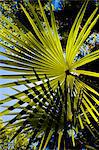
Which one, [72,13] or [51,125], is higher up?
[72,13]

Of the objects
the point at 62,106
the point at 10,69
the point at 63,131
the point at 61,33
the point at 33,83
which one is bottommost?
the point at 63,131

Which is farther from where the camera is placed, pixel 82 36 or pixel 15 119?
pixel 82 36

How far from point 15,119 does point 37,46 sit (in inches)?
34.2

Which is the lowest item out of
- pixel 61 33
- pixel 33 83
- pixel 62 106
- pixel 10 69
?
pixel 62 106

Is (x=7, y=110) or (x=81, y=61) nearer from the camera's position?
(x=7, y=110)

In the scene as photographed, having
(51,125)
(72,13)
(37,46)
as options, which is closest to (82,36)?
(37,46)

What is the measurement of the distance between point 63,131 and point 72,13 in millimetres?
5033

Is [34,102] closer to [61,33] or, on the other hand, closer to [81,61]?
[81,61]

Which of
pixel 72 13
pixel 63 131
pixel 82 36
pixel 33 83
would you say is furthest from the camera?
pixel 72 13

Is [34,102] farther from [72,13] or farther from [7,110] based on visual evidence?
[72,13]

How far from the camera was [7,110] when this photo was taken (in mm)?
3287

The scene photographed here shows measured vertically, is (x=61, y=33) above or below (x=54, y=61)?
above

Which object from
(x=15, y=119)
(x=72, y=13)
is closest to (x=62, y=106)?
(x=15, y=119)

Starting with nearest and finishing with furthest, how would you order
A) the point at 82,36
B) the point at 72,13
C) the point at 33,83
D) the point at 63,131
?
the point at 63,131
the point at 33,83
the point at 82,36
the point at 72,13
